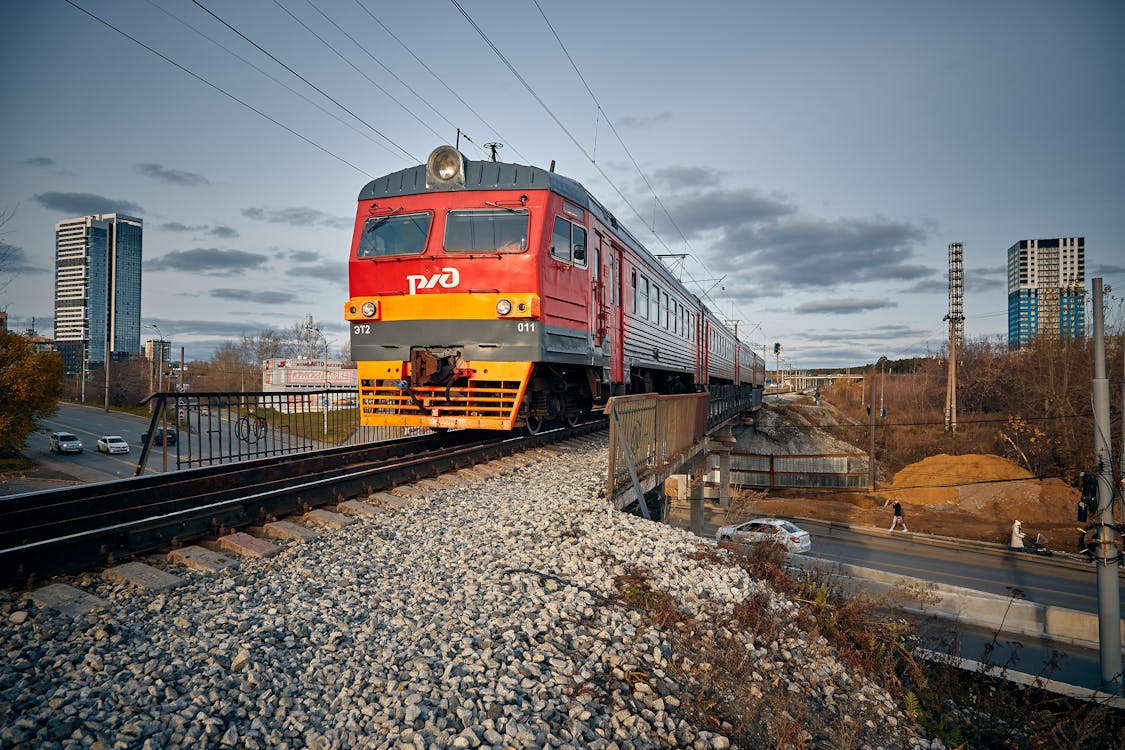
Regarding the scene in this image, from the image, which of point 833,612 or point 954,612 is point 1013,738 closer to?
point 833,612

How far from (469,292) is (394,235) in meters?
1.64

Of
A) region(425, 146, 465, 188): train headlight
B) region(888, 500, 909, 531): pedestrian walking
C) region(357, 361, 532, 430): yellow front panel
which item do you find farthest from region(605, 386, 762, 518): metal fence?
region(888, 500, 909, 531): pedestrian walking

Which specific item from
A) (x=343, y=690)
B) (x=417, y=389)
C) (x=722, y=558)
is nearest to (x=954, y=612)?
(x=722, y=558)

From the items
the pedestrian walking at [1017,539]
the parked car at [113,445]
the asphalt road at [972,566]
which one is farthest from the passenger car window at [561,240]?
the parked car at [113,445]

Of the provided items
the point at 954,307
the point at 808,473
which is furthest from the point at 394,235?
the point at 954,307

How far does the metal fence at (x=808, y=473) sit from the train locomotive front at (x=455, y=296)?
32342 mm

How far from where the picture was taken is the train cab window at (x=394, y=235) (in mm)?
8852

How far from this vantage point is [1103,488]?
32.3 ft

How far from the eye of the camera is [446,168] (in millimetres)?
8891

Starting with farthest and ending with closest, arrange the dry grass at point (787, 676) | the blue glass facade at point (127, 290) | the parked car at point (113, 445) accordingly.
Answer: the blue glass facade at point (127, 290) < the parked car at point (113, 445) < the dry grass at point (787, 676)

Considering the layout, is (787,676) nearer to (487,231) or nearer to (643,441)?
(643,441)

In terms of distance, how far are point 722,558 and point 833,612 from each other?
103cm

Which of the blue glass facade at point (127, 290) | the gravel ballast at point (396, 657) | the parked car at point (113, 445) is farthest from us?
the blue glass facade at point (127, 290)

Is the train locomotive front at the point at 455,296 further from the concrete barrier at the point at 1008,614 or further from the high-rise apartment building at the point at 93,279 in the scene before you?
the high-rise apartment building at the point at 93,279
